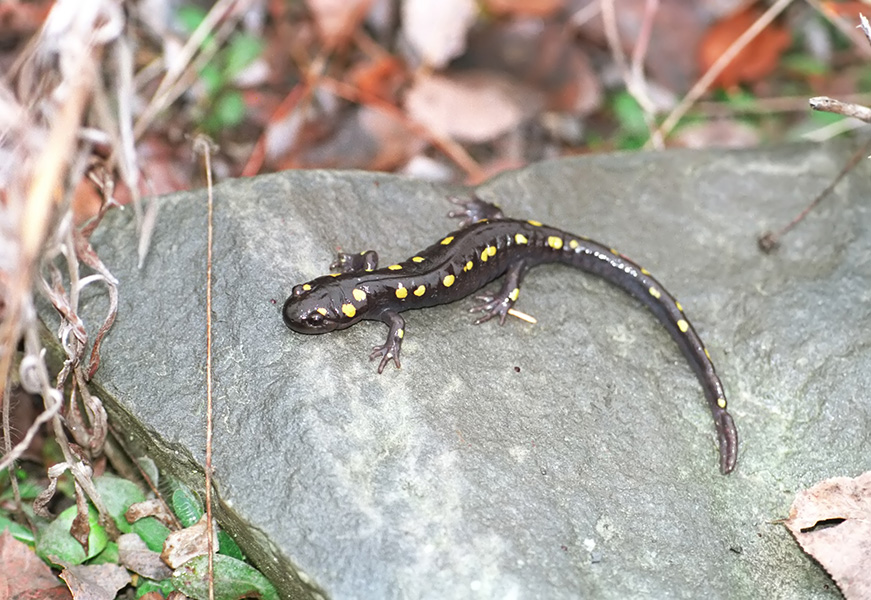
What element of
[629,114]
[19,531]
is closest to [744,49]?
A: [629,114]

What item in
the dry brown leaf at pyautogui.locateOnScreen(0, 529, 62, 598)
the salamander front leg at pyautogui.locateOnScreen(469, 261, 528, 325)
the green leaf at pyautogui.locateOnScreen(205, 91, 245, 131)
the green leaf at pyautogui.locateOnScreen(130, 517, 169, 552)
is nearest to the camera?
the dry brown leaf at pyautogui.locateOnScreen(0, 529, 62, 598)

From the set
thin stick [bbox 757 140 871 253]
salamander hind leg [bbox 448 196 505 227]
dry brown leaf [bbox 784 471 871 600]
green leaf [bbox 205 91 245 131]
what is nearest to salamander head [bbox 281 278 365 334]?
salamander hind leg [bbox 448 196 505 227]

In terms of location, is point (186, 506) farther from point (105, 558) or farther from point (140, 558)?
point (105, 558)

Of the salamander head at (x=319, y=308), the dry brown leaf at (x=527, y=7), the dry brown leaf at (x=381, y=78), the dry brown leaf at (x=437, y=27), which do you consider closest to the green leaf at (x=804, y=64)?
the dry brown leaf at (x=527, y=7)

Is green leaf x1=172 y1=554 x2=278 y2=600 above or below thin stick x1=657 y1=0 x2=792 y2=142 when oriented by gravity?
below

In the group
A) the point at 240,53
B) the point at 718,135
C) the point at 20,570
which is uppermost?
the point at 240,53

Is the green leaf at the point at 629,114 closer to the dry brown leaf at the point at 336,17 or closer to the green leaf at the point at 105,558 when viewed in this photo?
the dry brown leaf at the point at 336,17

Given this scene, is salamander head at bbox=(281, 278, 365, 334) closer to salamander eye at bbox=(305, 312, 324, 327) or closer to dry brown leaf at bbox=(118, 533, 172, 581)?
salamander eye at bbox=(305, 312, 324, 327)
